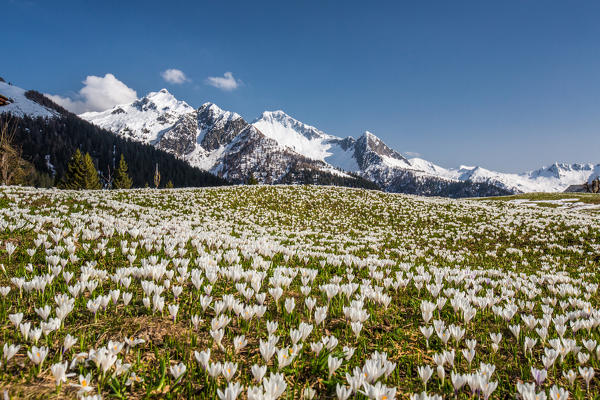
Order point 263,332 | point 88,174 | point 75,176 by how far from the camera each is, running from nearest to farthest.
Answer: point 263,332 → point 75,176 → point 88,174

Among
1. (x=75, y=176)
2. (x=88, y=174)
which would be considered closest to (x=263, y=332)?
(x=88, y=174)

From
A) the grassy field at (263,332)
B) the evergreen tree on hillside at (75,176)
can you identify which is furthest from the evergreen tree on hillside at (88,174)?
the grassy field at (263,332)

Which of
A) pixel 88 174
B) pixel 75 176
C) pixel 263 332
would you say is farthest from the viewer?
pixel 88 174

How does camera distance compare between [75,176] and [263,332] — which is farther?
[75,176]

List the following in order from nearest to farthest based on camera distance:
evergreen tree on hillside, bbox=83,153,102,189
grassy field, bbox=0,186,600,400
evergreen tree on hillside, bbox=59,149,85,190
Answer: grassy field, bbox=0,186,600,400, evergreen tree on hillside, bbox=59,149,85,190, evergreen tree on hillside, bbox=83,153,102,189

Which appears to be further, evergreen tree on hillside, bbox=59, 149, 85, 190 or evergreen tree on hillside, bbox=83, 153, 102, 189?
evergreen tree on hillside, bbox=83, 153, 102, 189

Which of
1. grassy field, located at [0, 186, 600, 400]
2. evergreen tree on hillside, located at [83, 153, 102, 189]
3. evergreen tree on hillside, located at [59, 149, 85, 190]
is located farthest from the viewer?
evergreen tree on hillside, located at [83, 153, 102, 189]

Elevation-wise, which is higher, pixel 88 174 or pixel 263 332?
pixel 88 174

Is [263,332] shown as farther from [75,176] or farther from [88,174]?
[75,176]

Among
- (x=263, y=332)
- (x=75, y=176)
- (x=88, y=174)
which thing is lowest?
(x=263, y=332)

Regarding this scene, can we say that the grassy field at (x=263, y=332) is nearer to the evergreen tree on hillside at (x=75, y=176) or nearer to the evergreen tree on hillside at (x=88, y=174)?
the evergreen tree on hillside at (x=88, y=174)

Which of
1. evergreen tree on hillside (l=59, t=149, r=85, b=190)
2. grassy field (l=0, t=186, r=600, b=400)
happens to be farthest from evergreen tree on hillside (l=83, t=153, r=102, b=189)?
grassy field (l=0, t=186, r=600, b=400)

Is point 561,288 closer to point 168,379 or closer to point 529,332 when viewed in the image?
point 529,332

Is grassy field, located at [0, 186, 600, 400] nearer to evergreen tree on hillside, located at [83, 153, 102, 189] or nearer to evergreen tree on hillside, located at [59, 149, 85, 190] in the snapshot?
evergreen tree on hillside, located at [83, 153, 102, 189]
